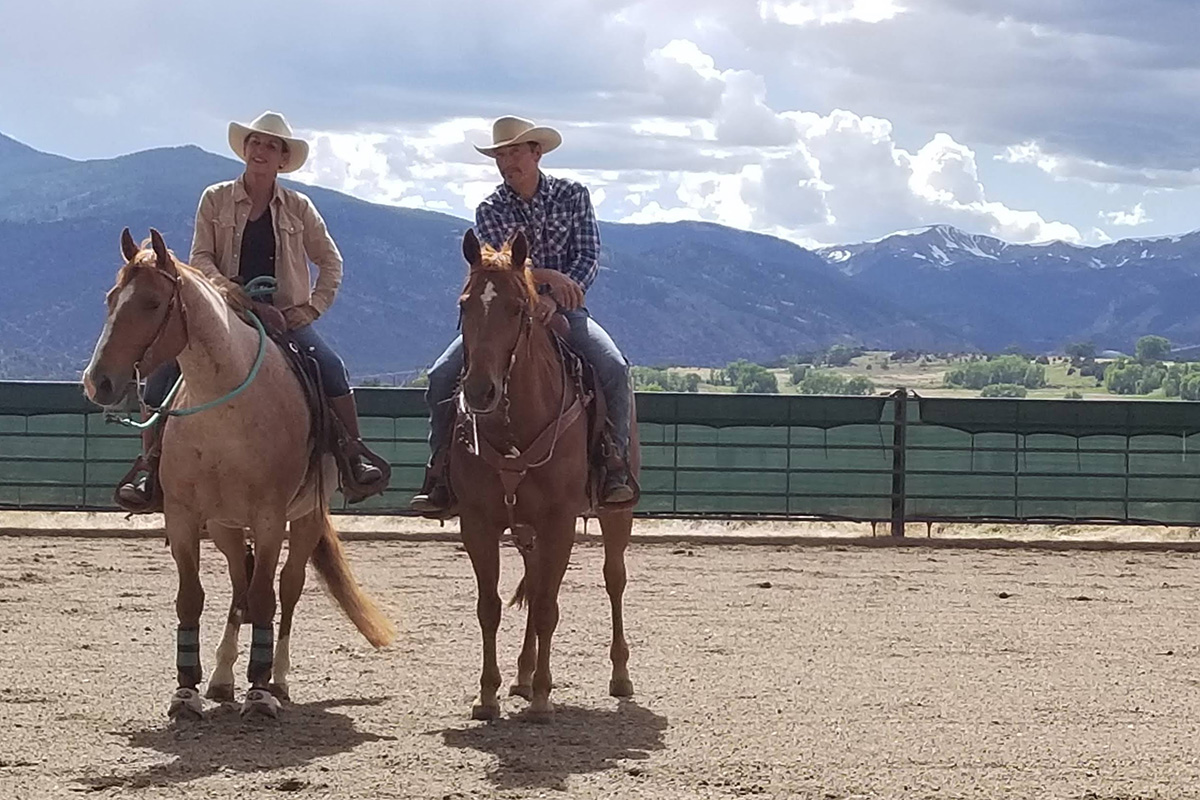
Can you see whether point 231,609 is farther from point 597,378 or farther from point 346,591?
point 597,378

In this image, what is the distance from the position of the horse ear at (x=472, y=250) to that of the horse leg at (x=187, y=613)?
1.43 metres

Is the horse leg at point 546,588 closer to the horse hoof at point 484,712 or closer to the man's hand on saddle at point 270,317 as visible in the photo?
the horse hoof at point 484,712

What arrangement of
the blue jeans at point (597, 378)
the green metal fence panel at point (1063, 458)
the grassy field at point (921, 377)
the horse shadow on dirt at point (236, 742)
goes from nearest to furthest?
1. the horse shadow on dirt at point (236, 742)
2. the blue jeans at point (597, 378)
3. the green metal fence panel at point (1063, 458)
4. the grassy field at point (921, 377)

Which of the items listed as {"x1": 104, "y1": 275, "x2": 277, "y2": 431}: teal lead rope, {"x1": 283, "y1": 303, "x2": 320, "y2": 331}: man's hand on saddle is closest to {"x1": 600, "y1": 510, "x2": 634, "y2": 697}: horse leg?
{"x1": 283, "y1": 303, "x2": 320, "y2": 331}: man's hand on saddle

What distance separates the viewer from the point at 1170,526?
14.5m

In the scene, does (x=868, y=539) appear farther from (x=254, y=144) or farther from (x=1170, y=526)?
(x=254, y=144)

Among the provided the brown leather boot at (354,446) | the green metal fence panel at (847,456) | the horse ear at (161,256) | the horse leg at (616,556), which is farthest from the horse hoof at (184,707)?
the green metal fence panel at (847,456)

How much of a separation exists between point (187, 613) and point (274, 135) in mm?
1902

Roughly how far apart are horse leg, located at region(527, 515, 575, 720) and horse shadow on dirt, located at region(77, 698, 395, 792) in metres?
0.62

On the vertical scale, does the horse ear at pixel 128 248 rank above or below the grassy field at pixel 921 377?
below

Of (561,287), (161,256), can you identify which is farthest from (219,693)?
(561,287)

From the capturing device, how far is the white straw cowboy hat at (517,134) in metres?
6.71

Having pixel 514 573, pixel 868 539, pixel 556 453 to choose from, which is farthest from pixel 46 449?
pixel 556 453

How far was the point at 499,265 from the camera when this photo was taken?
5.77 metres
